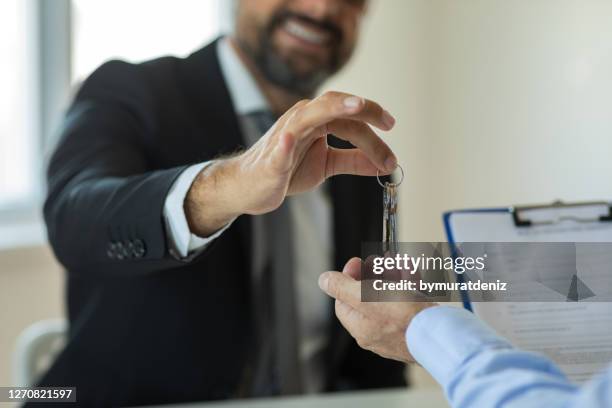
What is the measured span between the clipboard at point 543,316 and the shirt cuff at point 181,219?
0.66 feet

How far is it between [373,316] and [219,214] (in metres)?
0.16

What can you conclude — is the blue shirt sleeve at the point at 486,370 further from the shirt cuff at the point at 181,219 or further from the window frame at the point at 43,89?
the window frame at the point at 43,89

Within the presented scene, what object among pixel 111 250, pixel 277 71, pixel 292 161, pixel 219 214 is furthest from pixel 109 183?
pixel 277 71

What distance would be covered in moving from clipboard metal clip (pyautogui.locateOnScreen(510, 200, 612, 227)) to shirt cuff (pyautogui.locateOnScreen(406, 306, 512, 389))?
0.74 feet

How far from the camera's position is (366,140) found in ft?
1.74

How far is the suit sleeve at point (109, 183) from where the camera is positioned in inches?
24.3

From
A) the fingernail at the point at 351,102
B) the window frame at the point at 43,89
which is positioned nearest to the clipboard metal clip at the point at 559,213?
the fingernail at the point at 351,102

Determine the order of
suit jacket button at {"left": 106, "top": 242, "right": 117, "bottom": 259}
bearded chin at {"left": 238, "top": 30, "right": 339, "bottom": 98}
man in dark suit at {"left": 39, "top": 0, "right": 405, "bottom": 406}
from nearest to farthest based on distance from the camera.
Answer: man in dark suit at {"left": 39, "top": 0, "right": 405, "bottom": 406}
suit jacket button at {"left": 106, "top": 242, "right": 117, "bottom": 259}
bearded chin at {"left": 238, "top": 30, "right": 339, "bottom": 98}

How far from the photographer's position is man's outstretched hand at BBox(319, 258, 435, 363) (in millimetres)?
460

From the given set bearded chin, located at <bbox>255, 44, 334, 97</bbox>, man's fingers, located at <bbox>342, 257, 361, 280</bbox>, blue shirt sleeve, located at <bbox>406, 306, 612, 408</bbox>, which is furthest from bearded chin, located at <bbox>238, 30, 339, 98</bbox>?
blue shirt sleeve, located at <bbox>406, 306, 612, 408</bbox>

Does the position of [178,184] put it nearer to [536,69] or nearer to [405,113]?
[536,69]

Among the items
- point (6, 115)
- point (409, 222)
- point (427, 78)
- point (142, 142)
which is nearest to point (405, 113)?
point (427, 78)

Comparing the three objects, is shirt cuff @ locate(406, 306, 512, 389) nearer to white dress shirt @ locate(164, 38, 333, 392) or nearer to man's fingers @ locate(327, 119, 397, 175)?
man's fingers @ locate(327, 119, 397, 175)

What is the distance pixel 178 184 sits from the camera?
23.0 inches
